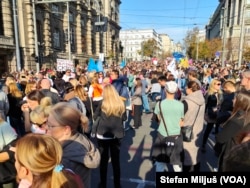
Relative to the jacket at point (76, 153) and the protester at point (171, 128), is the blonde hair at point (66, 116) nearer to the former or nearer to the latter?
the jacket at point (76, 153)

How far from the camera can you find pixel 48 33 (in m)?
24.6

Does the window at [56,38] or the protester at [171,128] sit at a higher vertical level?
the window at [56,38]

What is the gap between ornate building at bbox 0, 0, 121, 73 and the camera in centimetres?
1903

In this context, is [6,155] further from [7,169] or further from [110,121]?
→ [110,121]

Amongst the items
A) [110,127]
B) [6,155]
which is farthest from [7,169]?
[110,127]

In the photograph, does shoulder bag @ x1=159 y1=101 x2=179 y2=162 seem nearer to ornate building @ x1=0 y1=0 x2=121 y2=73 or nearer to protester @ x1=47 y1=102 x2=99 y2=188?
protester @ x1=47 y1=102 x2=99 y2=188

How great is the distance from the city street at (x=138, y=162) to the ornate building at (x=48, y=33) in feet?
27.8

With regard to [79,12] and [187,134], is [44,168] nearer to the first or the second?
[187,134]

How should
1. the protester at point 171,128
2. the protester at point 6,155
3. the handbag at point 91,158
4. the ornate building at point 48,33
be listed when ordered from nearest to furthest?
the handbag at point 91,158 < the protester at point 6,155 < the protester at point 171,128 < the ornate building at point 48,33

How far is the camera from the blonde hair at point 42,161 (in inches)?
59.9

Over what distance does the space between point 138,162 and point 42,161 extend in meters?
3.96

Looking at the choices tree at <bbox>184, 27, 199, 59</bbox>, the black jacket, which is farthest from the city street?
tree at <bbox>184, 27, 199, 59</bbox>

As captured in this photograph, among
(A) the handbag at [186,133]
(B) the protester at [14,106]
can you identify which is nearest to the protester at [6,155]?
(A) the handbag at [186,133]

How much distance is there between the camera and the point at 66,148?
2150 millimetres
